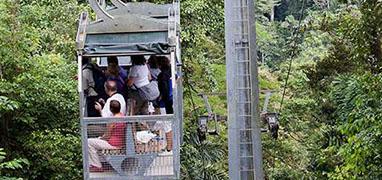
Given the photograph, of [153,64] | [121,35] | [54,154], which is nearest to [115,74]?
[121,35]

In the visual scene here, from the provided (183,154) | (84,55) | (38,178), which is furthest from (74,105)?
(84,55)

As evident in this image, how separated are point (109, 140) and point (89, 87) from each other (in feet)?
2.40

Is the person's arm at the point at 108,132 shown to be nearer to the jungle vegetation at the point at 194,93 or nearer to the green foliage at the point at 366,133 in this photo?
the jungle vegetation at the point at 194,93

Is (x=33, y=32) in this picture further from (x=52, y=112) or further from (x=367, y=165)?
(x=367, y=165)

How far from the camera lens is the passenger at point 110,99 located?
6.16 m

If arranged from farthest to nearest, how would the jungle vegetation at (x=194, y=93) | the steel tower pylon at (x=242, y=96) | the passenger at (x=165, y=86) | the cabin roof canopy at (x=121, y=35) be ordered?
the jungle vegetation at (x=194, y=93), the passenger at (x=165, y=86), the steel tower pylon at (x=242, y=96), the cabin roof canopy at (x=121, y=35)

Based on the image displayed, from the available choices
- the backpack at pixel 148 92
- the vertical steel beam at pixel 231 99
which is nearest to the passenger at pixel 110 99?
the backpack at pixel 148 92

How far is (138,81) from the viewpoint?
21.4 feet

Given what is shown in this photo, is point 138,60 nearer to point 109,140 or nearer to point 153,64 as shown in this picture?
point 153,64

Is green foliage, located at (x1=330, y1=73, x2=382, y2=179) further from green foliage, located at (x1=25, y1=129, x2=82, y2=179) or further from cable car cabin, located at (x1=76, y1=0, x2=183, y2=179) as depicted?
green foliage, located at (x1=25, y1=129, x2=82, y2=179)

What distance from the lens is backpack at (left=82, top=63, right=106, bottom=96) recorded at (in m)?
6.61

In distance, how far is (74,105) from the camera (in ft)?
28.7

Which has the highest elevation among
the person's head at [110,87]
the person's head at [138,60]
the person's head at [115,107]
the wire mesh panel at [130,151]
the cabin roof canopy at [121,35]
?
the cabin roof canopy at [121,35]

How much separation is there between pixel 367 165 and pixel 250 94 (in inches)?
58.6
